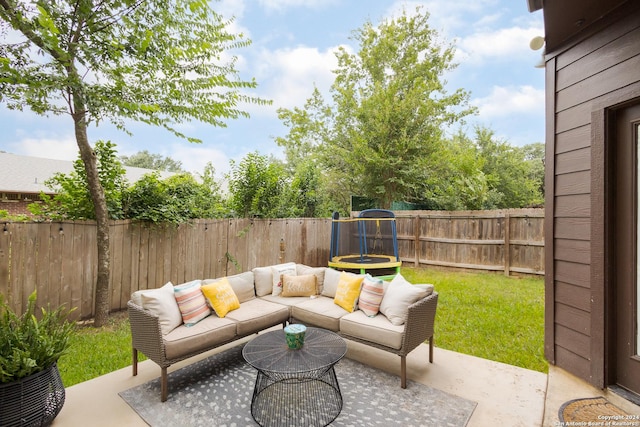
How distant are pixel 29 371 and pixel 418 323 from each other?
2.88 meters

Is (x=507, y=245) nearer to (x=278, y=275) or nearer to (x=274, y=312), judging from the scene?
(x=278, y=275)

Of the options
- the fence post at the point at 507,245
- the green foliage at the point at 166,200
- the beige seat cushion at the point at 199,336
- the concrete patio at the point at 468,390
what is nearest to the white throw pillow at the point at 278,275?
the beige seat cushion at the point at 199,336

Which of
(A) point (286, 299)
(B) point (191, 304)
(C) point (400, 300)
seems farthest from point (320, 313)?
(B) point (191, 304)

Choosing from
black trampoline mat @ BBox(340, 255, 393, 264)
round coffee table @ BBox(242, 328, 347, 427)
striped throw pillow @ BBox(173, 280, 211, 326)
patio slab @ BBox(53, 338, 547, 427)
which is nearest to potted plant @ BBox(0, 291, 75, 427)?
patio slab @ BBox(53, 338, 547, 427)

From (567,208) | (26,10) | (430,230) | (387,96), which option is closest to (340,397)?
(567,208)

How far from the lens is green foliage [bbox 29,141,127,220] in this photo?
4.00 meters

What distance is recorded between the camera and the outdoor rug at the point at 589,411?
6.84 feet

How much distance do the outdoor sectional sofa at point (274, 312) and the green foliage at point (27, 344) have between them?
0.56m

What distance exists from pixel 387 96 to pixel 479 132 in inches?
268

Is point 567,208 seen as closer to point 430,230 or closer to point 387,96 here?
point 430,230

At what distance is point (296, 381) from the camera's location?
2.75 m

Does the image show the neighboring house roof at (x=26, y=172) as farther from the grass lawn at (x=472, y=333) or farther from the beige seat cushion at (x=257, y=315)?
the beige seat cushion at (x=257, y=315)

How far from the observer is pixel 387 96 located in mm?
9617

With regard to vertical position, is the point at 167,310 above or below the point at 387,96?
below
